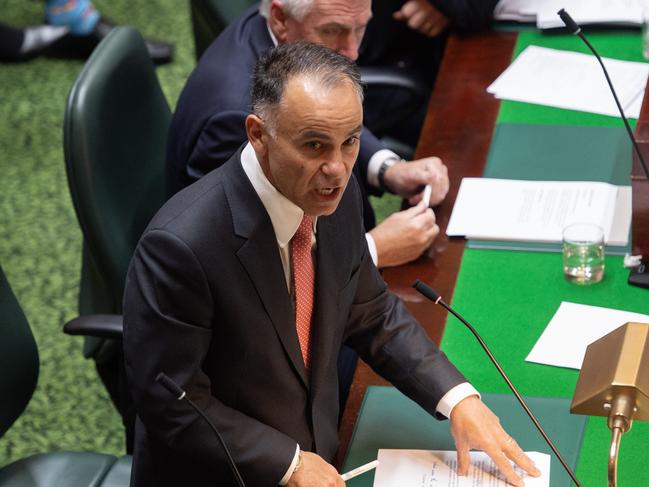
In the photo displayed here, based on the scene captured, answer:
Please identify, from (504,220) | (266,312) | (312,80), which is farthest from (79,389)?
(312,80)

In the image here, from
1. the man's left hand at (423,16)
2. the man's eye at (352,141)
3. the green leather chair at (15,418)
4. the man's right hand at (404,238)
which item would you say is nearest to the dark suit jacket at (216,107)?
the man's right hand at (404,238)

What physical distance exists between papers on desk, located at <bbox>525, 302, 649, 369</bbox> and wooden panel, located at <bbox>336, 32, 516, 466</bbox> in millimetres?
193

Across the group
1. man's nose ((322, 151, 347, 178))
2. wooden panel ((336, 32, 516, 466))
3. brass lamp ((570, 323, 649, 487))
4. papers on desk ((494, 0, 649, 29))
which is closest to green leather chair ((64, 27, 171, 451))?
wooden panel ((336, 32, 516, 466))

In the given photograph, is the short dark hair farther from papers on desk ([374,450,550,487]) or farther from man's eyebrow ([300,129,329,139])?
papers on desk ([374,450,550,487])

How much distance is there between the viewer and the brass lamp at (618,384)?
1.36 metres

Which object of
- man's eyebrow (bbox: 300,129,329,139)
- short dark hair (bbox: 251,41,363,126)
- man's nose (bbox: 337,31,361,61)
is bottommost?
man's nose (bbox: 337,31,361,61)

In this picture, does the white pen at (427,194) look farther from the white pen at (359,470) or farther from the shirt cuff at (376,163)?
the white pen at (359,470)

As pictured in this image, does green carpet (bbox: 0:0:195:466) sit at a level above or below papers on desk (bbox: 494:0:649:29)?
below

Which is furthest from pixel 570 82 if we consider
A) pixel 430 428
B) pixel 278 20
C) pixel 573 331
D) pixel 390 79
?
pixel 430 428

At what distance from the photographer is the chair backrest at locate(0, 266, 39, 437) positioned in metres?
2.01

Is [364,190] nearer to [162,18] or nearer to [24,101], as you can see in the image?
[24,101]

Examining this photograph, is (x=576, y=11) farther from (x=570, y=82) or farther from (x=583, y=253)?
(x=583, y=253)

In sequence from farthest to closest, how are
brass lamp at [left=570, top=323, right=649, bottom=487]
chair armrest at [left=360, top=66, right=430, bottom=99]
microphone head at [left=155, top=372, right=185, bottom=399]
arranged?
chair armrest at [left=360, top=66, right=430, bottom=99], microphone head at [left=155, top=372, right=185, bottom=399], brass lamp at [left=570, top=323, right=649, bottom=487]

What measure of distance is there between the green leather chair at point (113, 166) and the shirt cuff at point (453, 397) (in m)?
0.70
